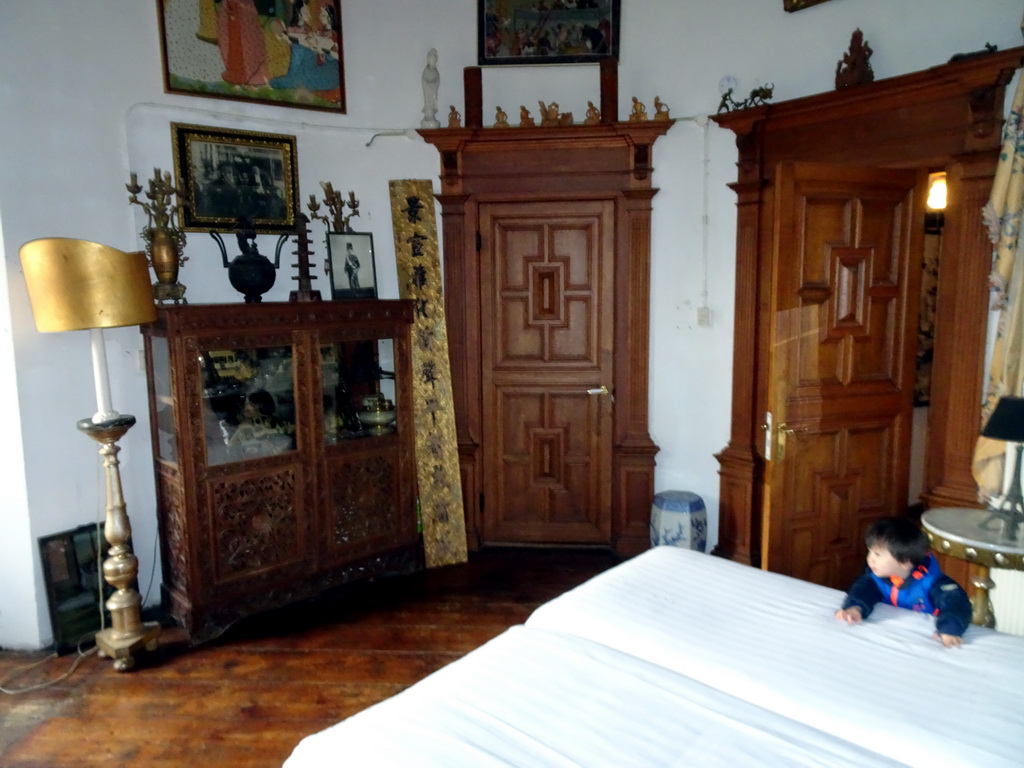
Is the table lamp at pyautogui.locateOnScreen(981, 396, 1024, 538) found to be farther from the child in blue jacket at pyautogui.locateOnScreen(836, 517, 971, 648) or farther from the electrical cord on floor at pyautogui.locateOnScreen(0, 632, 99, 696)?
the electrical cord on floor at pyautogui.locateOnScreen(0, 632, 99, 696)

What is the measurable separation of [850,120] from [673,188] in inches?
37.5

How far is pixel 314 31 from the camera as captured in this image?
3.88 meters

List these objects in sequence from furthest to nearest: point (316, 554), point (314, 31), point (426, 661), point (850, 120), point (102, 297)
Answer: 1. point (314, 31)
2. point (316, 554)
3. point (850, 120)
4. point (426, 661)
5. point (102, 297)

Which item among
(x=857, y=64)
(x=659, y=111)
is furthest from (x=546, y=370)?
(x=857, y=64)

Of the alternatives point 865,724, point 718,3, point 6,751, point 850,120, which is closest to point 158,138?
point 6,751

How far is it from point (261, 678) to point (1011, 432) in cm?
292

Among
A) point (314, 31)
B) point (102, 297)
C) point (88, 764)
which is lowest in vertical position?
point (88, 764)

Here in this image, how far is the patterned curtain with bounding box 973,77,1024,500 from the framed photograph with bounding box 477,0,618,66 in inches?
79.5

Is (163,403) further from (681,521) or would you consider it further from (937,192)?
(937,192)

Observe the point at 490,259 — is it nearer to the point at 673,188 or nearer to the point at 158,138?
the point at 673,188

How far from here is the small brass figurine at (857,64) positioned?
316 centimetres

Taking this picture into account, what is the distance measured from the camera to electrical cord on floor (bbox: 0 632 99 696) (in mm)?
2865

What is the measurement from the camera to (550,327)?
4168 mm

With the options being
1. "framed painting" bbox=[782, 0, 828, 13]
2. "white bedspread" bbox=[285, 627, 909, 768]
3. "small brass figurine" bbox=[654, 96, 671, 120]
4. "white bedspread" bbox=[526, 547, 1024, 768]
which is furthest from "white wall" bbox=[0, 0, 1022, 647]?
"white bedspread" bbox=[285, 627, 909, 768]
